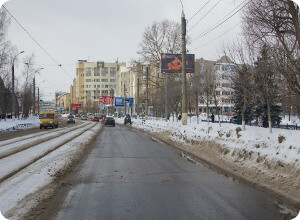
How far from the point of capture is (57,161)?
984cm

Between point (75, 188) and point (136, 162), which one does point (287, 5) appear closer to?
point (136, 162)

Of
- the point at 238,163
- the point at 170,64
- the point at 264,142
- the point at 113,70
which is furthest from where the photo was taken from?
the point at 113,70

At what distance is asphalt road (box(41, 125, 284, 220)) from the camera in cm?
472

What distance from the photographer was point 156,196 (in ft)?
18.8

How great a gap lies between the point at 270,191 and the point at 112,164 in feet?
17.0

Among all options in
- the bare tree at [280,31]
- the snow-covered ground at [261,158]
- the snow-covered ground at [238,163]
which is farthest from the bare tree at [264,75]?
the snow-covered ground at [238,163]

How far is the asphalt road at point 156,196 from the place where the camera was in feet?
15.5

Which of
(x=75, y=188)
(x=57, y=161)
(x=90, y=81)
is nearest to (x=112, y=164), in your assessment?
(x=57, y=161)

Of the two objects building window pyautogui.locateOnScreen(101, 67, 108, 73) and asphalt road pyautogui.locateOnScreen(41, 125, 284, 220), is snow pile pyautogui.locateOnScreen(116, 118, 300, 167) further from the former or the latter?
building window pyautogui.locateOnScreen(101, 67, 108, 73)

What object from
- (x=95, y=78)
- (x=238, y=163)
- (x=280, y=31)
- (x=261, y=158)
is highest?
(x=95, y=78)

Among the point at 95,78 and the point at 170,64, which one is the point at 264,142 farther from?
the point at 95,78

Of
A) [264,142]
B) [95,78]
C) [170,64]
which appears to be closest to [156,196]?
[264,142]

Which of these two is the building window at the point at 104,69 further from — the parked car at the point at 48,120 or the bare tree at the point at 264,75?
the bare tree at the point at 264,75

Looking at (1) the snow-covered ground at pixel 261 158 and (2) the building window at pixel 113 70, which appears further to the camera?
(2) the building window at pixel 113 70
